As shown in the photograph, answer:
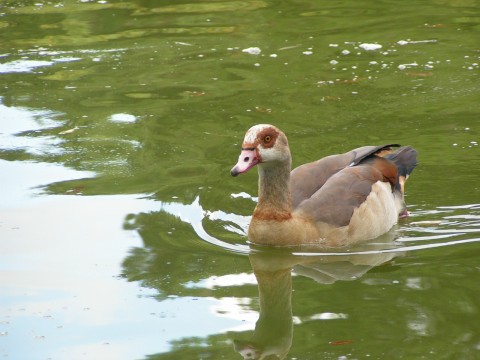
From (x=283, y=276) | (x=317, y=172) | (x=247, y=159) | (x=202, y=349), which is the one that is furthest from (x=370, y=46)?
(x=202, y=349)

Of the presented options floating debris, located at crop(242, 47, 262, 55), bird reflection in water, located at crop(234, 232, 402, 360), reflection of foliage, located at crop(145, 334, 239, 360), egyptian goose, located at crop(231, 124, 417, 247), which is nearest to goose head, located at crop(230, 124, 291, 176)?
egyptian goose, located at crop(231, 124, 417, 247)

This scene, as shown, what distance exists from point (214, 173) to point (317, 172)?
1.61 m

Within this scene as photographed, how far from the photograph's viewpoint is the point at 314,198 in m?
9.34

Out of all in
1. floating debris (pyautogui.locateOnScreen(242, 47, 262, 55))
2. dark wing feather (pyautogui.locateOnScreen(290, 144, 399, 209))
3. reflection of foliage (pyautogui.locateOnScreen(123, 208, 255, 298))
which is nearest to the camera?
Answer: reflection of foliage (pyautogui.locateOnScreen(123, 208, 255, 298))

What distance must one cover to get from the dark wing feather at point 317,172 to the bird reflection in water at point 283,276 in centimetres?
73

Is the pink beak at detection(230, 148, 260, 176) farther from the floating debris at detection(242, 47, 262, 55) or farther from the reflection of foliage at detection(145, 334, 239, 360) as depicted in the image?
the floating debris at detection(242, 47, 262, 55)

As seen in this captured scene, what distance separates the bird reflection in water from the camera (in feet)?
23.2

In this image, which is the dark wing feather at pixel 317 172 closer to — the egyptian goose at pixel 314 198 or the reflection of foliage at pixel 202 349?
the egyptian goose at pixel 314 198

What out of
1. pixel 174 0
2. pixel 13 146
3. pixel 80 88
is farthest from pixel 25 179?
pixel 174 0

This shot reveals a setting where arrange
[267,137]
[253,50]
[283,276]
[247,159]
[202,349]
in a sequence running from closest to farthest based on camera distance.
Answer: [202,349] < [283,276] < [247,159] < [267,137] < [253,50]

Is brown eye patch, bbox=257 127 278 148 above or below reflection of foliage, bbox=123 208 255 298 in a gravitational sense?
above

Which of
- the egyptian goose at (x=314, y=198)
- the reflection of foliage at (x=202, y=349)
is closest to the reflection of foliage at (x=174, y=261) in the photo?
the egyptian goose at (x=314, y=198)

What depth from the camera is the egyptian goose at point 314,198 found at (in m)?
8.86

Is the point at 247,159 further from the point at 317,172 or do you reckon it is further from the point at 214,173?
the point at 214,173
